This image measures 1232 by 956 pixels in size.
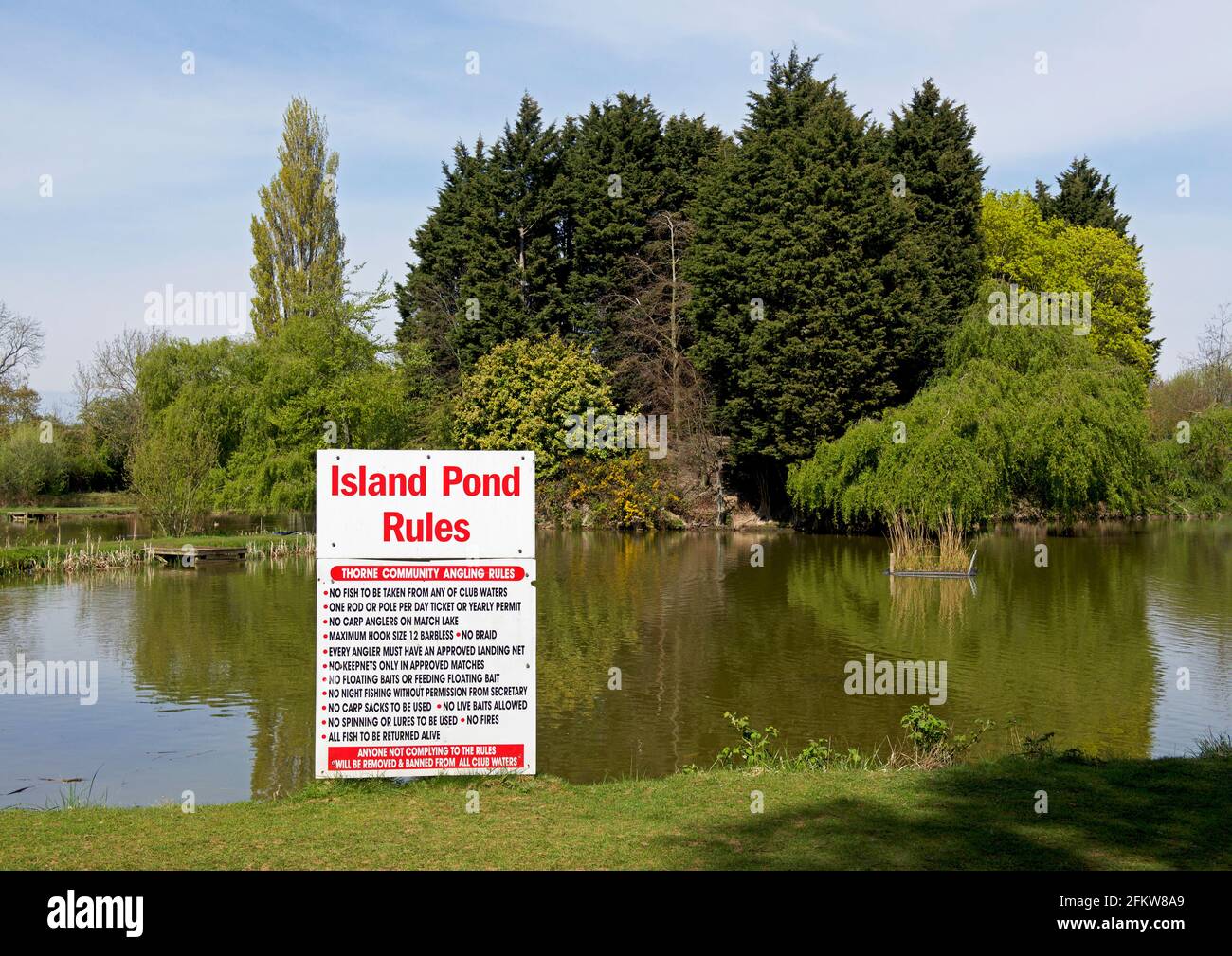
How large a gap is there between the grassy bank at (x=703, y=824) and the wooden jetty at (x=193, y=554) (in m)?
26.7

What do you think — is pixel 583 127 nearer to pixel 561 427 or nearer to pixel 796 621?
pixel 561 427

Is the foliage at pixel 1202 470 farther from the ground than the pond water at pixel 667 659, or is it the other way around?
the foliage at pixel 1202 470

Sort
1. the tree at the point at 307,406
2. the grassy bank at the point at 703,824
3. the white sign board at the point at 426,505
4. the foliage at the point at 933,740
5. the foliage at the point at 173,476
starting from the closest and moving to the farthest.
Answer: the grassy bank at the point at 703,824 → the white sign board at the point at 426,505 → the foliage at the point at 933,740 → the foliage at the point at 173,476 → the tree at the point at 307,406

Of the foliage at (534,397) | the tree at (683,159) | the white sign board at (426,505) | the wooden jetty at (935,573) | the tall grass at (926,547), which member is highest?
the tree at (683,159)

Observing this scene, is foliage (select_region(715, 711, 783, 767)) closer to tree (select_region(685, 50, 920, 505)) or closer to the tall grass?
the tall grass

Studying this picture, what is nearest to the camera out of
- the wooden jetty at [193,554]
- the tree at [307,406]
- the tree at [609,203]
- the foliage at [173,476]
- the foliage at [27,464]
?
the wooden jetty at [193,554]

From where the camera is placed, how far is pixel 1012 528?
49.0 meters

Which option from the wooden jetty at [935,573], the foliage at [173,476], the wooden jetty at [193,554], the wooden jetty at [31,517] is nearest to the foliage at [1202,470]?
the wooden jetty at [935,573]

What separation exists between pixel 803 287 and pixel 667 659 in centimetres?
2920

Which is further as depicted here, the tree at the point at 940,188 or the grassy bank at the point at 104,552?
the tree at the point at 940,188

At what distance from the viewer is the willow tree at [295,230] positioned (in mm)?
61688

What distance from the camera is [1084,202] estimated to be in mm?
66312

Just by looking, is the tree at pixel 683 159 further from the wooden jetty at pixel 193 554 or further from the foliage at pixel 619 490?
the wooden jetty at pixel 193 554

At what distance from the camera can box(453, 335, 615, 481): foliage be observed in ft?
171
